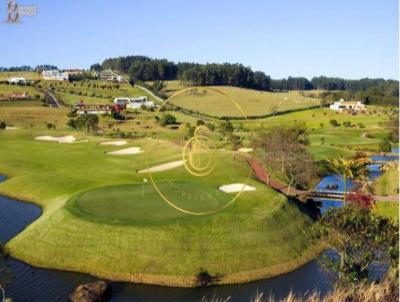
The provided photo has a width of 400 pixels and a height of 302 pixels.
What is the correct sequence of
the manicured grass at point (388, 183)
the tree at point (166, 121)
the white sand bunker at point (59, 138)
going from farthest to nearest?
1. the tree at point (166, 121)
2. the white sand bunker at point (59, 138)
3. the manicured grass at point (388, 183)

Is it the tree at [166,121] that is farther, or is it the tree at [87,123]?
the tree at [166,121]

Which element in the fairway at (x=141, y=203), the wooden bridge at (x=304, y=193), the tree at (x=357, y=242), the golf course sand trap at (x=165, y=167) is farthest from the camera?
the golf course sand trap at (x=165, y=167)

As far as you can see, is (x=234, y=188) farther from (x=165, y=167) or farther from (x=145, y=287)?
(x=145, y=287)

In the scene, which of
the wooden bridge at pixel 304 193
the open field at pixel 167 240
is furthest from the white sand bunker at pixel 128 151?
the open field at pixel 167 240

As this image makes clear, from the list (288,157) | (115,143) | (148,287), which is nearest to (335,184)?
(288,157)

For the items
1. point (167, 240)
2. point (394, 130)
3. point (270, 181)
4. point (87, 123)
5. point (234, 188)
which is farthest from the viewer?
point (394, 130)

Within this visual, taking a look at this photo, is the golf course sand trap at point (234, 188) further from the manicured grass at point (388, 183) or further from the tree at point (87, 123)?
the tree at point (87, 123)

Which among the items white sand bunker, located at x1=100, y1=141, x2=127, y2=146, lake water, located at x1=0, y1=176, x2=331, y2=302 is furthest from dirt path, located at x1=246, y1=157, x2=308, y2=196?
white sand bunker, located at x1=100, y1=141, x2=127, y2=146
